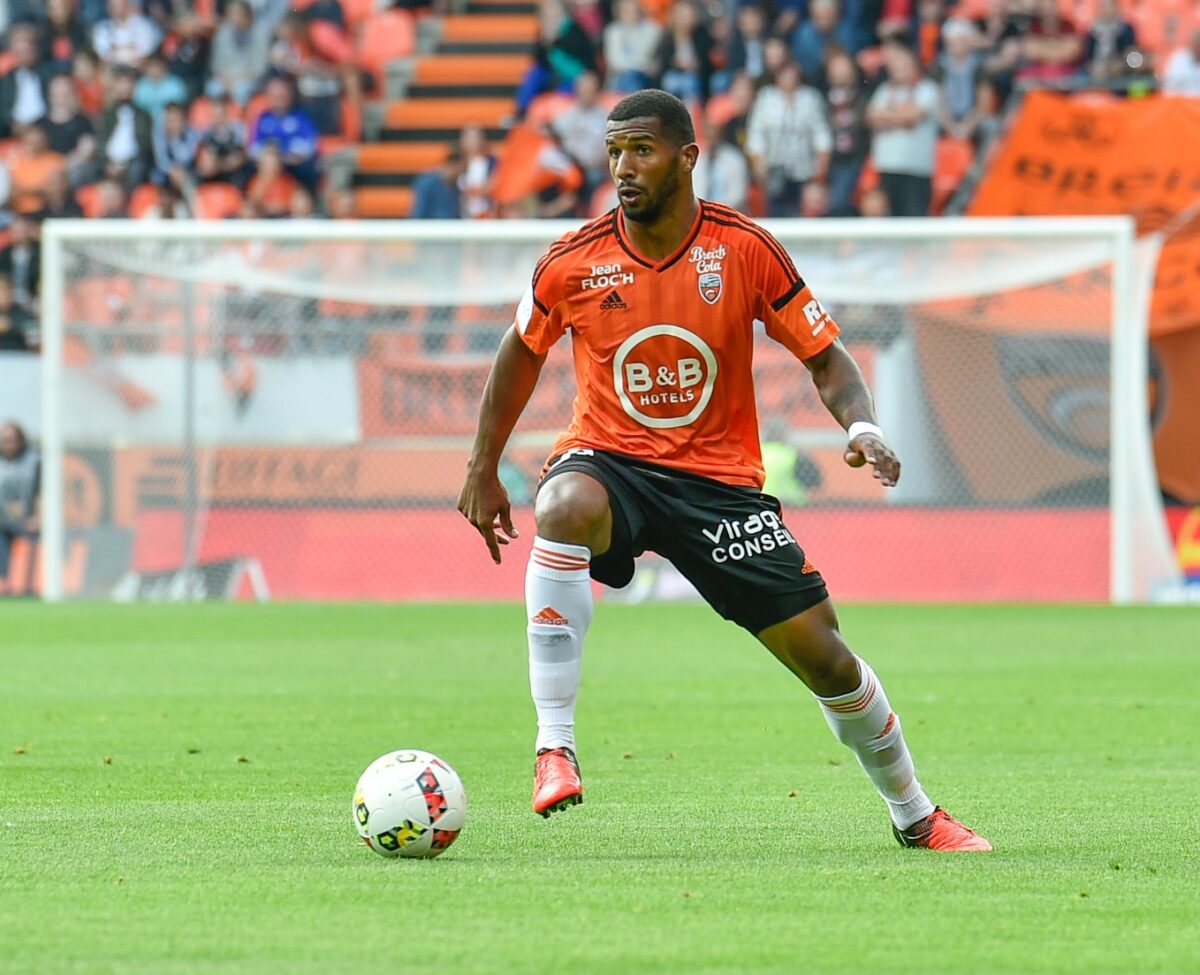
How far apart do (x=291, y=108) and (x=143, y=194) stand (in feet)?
5.88

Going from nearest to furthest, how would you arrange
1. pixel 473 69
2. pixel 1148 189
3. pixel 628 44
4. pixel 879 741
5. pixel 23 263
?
pixel 879 741
pixel 1148 189
pixel 23 263
pixel 628 44
pixel 473 69

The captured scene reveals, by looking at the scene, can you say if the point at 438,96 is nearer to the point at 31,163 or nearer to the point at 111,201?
the point at 111,201

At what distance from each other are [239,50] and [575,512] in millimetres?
18772

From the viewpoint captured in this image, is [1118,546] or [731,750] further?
[1118,546]

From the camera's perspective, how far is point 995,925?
15.5ft

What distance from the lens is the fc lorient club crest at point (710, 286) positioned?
6.07 m

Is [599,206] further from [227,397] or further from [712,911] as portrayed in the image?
[712,911]

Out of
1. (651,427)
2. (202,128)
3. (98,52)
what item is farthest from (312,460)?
(651,427)

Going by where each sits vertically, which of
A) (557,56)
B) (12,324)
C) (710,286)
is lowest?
(12,324)

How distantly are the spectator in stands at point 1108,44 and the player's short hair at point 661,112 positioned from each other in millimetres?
15105

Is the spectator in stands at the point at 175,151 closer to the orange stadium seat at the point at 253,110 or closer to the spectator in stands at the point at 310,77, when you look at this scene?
the orange stadium seat at the point at 253,110

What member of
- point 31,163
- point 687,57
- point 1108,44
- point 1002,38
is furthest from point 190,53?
point 1108,44

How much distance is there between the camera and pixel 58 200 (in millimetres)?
21516

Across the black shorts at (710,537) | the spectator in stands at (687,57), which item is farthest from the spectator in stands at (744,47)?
the black shorts at (710,537)
